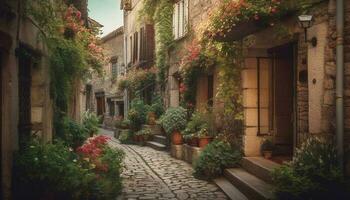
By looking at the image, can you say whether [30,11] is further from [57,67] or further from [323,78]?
[323,78]

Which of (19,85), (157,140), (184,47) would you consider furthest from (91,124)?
(19,85)

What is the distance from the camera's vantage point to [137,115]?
17.8m

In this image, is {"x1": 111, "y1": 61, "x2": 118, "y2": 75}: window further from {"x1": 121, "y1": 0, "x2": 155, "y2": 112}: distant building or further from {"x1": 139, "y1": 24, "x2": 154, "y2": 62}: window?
{"x1": 139, "y1": 24, "x2": 154, "y2": 62}: window

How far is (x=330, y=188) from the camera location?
565cm

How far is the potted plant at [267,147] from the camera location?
8.88 metres

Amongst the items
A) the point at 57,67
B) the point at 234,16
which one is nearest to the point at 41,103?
the point at 57,67

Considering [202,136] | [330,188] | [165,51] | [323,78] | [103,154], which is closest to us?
[330,188]

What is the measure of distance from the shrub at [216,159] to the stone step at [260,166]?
0.30 metres

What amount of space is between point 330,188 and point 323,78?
1.71m

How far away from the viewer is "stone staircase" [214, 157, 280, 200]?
713 cm

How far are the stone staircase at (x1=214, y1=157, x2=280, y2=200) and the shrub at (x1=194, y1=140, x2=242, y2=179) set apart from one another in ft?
0.58

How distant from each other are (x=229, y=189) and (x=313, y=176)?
2.40 m

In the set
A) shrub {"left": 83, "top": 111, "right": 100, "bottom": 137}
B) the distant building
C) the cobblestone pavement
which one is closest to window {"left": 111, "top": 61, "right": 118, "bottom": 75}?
the distant building

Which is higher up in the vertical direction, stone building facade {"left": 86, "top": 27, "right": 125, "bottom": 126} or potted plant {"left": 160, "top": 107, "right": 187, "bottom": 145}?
stone building facade {"left": 86, "top": 27, "right": 125, "bottom": 126}
